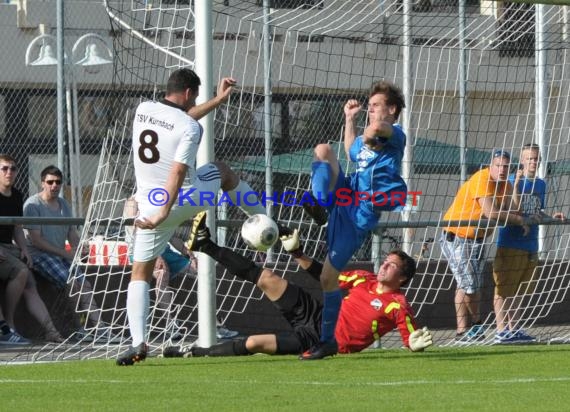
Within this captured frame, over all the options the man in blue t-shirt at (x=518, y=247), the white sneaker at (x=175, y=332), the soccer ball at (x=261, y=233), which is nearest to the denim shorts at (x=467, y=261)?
the man in blue t-shirt at (x=518, y=247)

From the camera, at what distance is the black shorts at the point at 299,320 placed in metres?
9.77

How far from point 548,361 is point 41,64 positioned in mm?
7911

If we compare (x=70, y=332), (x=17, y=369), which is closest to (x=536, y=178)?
(x=70, y=332)

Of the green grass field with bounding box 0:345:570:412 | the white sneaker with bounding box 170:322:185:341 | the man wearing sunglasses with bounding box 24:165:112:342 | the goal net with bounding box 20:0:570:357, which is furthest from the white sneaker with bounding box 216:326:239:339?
the green grass field with bounding box 0:345:570:412

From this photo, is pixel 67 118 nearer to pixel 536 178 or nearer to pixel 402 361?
pixel 536 178

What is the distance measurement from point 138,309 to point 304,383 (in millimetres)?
1800

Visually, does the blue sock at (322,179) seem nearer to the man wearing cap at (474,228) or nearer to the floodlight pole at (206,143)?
the floodlight pole at (206,143)

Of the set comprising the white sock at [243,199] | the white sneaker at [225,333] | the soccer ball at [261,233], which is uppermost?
the white sock at [243,199]

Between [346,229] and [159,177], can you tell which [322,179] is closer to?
[346,229]

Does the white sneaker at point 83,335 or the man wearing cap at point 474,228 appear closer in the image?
the white sneaker at point 83,335

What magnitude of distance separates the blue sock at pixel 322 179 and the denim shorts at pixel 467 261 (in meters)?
3.30

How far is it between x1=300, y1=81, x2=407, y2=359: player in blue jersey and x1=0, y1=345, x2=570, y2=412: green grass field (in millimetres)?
415

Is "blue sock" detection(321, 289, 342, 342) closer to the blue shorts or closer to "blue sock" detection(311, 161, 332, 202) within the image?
the blue shorts

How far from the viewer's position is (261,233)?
9.66m
